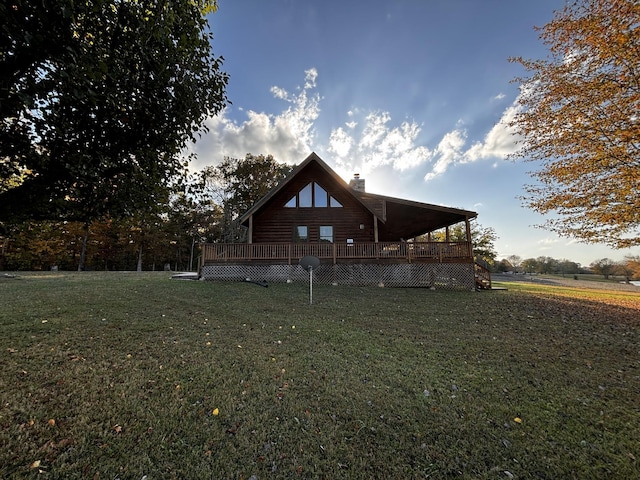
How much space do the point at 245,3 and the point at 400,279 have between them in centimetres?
1287

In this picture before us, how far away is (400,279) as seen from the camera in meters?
13.5

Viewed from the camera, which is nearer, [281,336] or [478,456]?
[478,456]

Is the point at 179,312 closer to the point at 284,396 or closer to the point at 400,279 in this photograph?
the point at 284,396

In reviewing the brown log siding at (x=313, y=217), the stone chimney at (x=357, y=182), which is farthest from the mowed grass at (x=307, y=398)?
the stone chimney at (x=357, y=182)

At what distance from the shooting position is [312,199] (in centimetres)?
1645

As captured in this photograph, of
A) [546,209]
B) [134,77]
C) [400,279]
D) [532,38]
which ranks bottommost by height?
[400,279]

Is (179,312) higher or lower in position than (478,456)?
higher

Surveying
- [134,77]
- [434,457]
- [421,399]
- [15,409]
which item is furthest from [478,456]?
[134,77]

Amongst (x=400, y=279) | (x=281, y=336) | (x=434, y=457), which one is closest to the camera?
Answer: (x=434, y=457)

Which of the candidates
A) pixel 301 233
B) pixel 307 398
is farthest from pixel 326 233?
pixel 307 398

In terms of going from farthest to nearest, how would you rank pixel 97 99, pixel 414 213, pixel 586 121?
pixel 414 213
pixel 586 121
pixel 97 99

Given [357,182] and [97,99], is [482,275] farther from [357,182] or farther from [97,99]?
[97,99]

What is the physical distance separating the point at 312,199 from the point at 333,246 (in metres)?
3.95

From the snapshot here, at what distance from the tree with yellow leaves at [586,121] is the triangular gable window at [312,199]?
9541 millimetres
